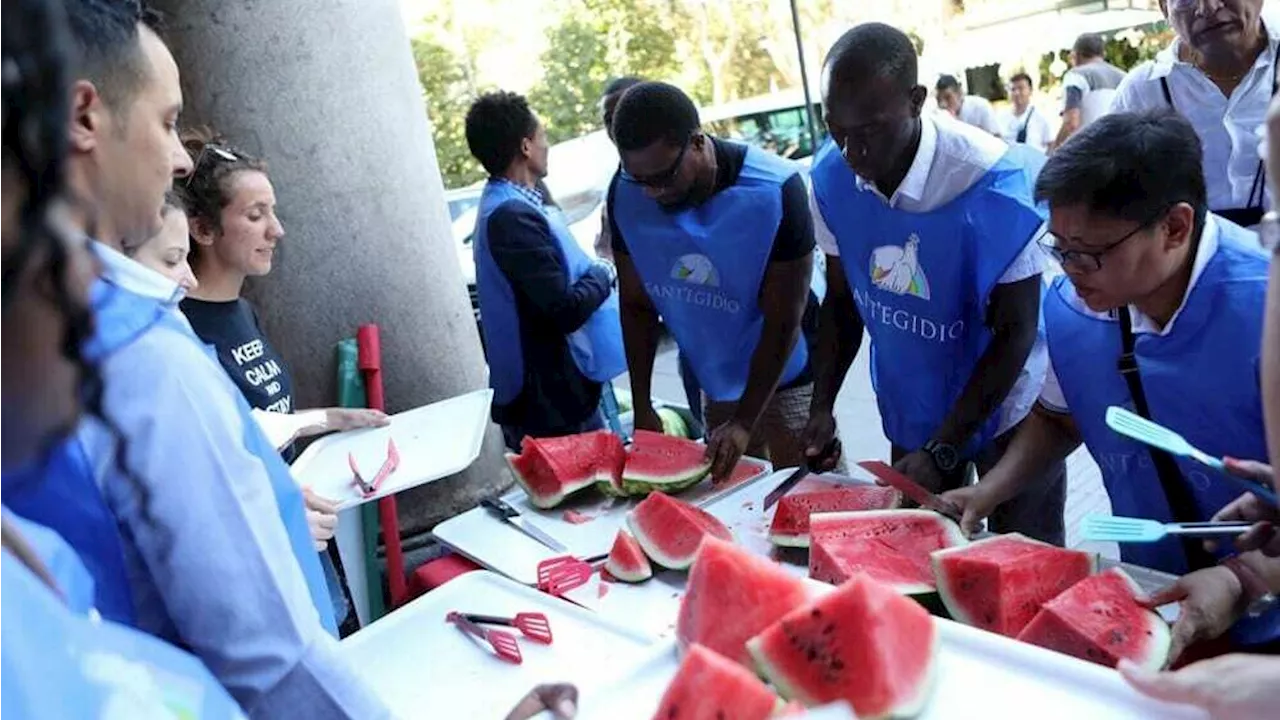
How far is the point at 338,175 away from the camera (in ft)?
13.4

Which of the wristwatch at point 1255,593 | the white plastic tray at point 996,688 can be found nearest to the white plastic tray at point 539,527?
the white plastic tray at point 996,688

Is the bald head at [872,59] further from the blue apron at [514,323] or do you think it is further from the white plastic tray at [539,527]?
the blue apron at [514,323]

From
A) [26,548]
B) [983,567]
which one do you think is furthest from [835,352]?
[26,548]

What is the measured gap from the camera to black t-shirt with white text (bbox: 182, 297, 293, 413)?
2.91 m

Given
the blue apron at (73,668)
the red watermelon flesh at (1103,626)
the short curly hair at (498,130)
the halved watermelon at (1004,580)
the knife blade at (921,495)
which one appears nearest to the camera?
the blue apron at (73,668)

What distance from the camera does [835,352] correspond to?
10.4 ft

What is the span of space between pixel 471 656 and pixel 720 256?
1.64 metres

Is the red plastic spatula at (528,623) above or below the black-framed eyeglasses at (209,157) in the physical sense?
below

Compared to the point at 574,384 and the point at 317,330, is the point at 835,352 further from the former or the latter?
the point at 317,330

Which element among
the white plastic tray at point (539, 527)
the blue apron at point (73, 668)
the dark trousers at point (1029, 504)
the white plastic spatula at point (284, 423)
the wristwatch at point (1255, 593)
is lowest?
the dark trousers at point (1029, 504)

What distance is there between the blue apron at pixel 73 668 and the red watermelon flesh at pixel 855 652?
0.88 metres

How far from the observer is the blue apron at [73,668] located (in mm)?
759

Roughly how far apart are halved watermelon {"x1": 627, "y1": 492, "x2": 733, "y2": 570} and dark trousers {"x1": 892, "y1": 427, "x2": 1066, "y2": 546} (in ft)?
2.55

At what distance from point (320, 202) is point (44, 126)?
3.59 m
